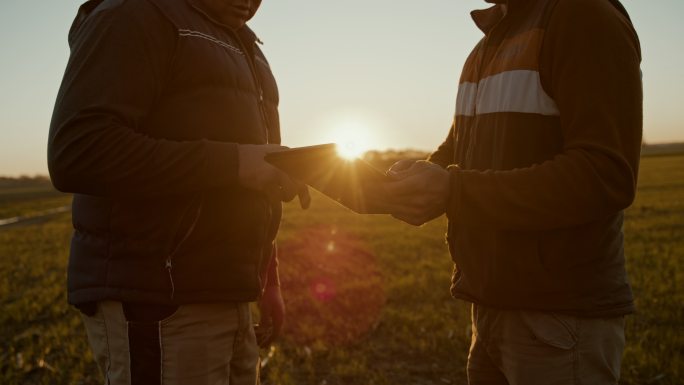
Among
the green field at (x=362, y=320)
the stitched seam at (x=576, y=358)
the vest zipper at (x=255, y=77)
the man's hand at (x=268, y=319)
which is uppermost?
the vest zipper at (x=255, y=77)

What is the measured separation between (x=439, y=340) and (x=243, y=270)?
4453 millimetres

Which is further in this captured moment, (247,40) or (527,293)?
(247,40)

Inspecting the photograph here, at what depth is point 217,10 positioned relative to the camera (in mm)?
2367

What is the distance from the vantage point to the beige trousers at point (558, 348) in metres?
2.07

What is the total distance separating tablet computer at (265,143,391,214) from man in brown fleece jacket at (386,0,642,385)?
11cm

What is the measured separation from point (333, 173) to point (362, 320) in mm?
5273

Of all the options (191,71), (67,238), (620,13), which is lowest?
(67,238)

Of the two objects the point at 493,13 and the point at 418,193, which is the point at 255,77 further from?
the point at 493,13

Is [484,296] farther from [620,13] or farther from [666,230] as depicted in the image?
[666,230]

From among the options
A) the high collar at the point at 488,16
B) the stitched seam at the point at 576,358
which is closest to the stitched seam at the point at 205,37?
the high collar at the point at 488,16

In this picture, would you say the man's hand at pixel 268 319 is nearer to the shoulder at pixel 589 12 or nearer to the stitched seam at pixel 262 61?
the stitched seam at pixel 262 61

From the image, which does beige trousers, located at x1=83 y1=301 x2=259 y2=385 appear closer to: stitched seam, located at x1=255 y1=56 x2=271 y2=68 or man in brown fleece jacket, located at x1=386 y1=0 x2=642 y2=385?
man in brown fleece jacket, located at x1=386 y1=0 x2=642 y2=385

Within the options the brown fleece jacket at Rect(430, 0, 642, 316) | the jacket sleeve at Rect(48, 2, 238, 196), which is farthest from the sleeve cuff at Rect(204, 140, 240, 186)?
the brown fleece jacket at Rect(430, 0, 642, 316)

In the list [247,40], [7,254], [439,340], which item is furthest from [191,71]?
[7,254]
